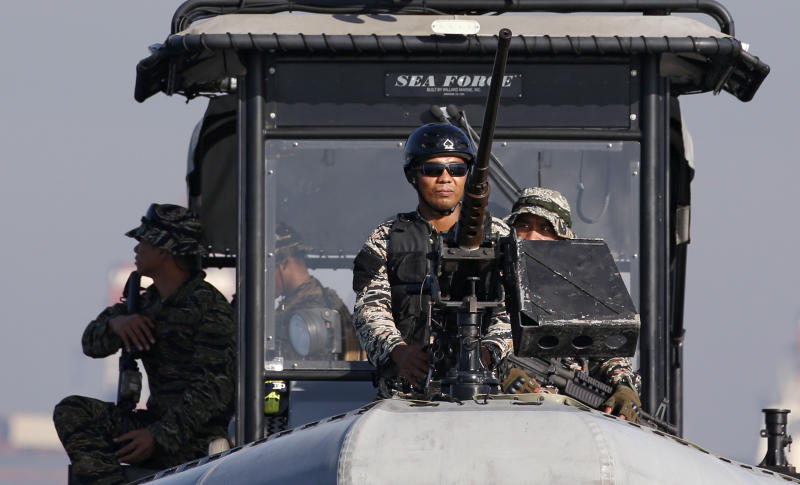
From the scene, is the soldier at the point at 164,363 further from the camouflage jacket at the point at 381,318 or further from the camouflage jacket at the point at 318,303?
the camouflage jacket at the point at 381,318

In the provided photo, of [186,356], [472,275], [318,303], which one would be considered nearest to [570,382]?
[472,275]

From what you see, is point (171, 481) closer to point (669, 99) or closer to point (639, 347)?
point (639, 347)

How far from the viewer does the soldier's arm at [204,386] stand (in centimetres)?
850

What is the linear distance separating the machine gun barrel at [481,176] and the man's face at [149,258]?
120 inches

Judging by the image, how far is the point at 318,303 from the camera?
8.00 metres

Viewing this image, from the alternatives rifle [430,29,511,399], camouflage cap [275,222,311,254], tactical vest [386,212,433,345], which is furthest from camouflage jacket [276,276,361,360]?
rifle [430,29,511,399]

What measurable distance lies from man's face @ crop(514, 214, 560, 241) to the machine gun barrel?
124 cm

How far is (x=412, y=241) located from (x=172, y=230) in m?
2.21

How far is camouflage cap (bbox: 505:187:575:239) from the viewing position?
7344mm

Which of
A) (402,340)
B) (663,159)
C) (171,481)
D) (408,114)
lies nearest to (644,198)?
(663,159)

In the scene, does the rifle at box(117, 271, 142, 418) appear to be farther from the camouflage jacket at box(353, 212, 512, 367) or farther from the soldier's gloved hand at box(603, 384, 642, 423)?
the soldier's gloved hand at box(603, 384, 642, 423)

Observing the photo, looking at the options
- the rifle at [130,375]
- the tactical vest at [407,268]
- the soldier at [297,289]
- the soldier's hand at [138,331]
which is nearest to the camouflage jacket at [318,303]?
the soldier at [297,289]

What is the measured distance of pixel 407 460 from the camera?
5.22 m

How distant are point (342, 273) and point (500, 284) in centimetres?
192
